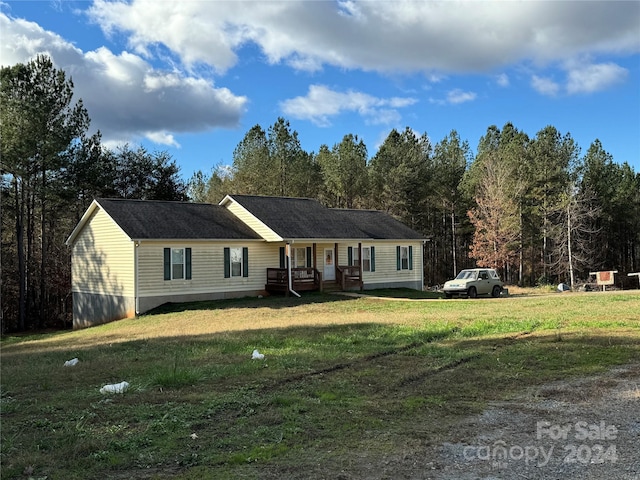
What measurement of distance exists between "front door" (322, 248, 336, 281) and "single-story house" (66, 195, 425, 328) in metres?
0.05

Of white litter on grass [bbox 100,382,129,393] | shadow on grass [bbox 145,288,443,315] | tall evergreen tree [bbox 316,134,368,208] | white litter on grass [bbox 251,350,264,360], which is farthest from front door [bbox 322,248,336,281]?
white litter on grass [bbox 100,382,129,393]

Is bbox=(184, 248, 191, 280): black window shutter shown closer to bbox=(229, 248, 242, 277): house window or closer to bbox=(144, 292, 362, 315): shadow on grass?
bbox=(144, 292, 362, 315): shadow on grass

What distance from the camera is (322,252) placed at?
92.6ft

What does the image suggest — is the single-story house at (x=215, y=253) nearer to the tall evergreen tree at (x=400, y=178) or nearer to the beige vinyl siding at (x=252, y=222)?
the beige vinyl siding at (x=252, y=222)

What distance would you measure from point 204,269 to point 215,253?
922mm

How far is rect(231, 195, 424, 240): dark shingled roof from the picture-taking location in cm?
2670

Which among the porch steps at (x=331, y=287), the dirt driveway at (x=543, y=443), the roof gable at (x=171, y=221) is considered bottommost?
the dirt driveway at (x=543, y=443)

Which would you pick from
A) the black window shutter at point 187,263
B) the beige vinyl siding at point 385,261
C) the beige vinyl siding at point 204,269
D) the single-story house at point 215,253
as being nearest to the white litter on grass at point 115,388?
the single-story house at point 215,253

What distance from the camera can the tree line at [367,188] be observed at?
1190 inches

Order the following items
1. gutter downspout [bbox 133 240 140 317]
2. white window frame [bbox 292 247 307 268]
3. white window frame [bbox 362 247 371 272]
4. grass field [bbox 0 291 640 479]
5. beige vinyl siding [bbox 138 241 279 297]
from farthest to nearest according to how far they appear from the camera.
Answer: white window frame [bbox 362 247 371 272], white window frame [bbox 292 247 307 268], beige vinyl siding [bbox 138 241 279 297], gutter downspout [bbox 133 240 140 317], grass field [bbox 0 291 640 479]

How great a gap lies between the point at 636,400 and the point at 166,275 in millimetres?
19792

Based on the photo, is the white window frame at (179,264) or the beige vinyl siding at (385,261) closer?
the white window frame at (179,264)

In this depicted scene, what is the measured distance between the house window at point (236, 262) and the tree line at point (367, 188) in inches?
493

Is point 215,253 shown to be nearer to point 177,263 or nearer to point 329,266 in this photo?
point 177,263
